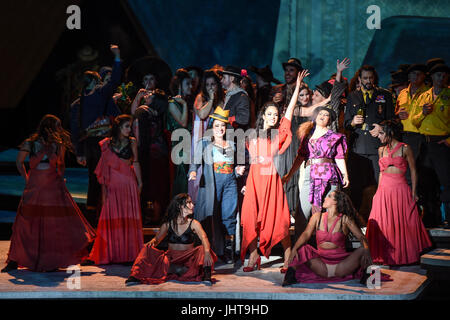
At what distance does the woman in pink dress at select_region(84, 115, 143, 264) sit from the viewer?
18.9 ft

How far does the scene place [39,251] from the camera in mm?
5523

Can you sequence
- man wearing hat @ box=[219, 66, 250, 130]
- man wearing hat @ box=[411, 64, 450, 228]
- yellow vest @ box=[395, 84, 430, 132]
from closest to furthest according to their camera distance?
man wearing hat @ box=[219, 66, 250, 130]
man wearing hat @ box=[411, 64, 450, 228]
yellow vest @ box=[395, 84, 430, 132]

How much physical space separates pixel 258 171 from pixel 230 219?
0.60 m

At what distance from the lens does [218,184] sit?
5781mm

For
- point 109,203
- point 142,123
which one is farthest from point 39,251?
point 142,123

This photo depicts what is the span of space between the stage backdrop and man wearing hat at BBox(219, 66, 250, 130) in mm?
2793

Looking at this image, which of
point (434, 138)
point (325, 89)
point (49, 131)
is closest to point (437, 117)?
point (434, 138)

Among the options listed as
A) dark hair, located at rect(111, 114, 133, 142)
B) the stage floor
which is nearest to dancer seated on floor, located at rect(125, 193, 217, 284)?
the stage floor

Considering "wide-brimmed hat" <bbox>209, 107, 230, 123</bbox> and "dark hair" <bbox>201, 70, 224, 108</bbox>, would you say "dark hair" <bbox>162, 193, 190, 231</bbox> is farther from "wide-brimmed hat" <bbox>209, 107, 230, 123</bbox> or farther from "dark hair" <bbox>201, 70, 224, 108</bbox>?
"dark hair" <bbox>201, 70, 224, 108</bbox>

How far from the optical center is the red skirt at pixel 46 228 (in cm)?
550
